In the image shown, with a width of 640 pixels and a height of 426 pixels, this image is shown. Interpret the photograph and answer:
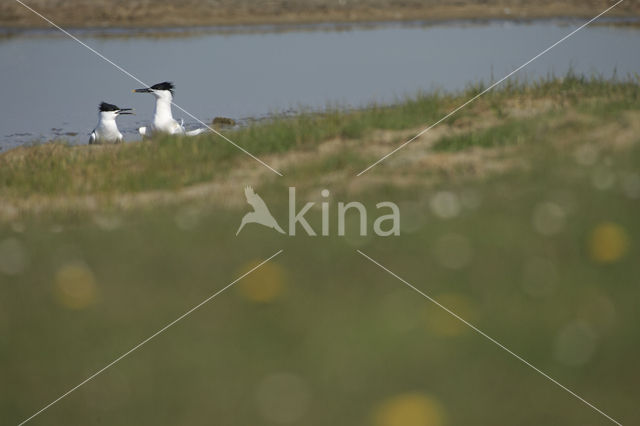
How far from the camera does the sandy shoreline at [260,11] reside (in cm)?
2622

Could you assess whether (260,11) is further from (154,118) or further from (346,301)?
(346,301)

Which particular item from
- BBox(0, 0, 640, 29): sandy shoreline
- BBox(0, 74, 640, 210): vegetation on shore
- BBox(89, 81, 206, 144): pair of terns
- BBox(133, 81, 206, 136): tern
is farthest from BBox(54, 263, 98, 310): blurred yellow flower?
BBox(0, 0, 640, 29): sandy shoreline

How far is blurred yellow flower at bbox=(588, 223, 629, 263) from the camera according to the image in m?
4.85

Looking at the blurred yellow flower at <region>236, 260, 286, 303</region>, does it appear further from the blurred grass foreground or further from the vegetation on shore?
the vegetation on shore

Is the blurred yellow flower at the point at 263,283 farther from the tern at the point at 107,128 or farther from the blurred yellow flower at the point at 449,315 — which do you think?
the tern at the point at 107,128

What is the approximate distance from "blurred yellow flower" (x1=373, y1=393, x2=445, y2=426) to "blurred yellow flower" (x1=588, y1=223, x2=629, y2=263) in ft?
6.08

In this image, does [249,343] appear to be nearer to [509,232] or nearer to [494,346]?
[494,346]

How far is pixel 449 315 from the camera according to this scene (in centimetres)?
426

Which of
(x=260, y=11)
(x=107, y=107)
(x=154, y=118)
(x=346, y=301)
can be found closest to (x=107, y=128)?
(x=107, y=107)

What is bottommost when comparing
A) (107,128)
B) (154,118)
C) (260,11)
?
(107,128)

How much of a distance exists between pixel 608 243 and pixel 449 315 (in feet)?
4.60

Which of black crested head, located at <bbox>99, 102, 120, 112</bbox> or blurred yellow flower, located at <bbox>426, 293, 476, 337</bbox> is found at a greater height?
blurred yellow flower, located at <bbox>426, 293, 476, 337</bbox>

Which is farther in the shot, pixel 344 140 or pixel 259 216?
pixel 344 140

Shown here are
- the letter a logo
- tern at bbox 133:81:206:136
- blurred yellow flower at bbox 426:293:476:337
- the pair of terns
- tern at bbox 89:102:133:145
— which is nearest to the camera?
blurred yellow flower at bbox 426:293:476:337
